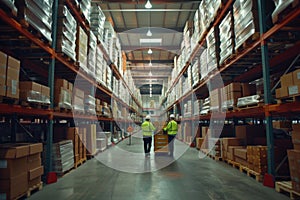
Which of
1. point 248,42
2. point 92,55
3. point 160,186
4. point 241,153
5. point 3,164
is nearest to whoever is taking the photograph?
point 3,164

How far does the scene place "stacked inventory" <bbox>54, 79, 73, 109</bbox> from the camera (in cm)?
502

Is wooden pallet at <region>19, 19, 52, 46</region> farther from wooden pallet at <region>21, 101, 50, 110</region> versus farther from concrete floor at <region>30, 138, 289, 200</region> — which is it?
concrete floor at <region>30, 138, 289, 200</region>

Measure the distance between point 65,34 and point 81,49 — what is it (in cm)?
102

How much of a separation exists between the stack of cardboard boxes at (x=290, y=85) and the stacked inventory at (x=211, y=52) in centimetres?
Answer: 293

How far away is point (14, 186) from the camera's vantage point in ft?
10.8

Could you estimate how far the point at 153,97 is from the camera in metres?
38.4

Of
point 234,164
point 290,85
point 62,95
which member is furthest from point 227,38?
point 62,95

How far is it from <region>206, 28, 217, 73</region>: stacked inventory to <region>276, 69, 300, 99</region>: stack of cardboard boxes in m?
2.93

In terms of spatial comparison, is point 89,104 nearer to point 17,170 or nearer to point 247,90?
point 17,170

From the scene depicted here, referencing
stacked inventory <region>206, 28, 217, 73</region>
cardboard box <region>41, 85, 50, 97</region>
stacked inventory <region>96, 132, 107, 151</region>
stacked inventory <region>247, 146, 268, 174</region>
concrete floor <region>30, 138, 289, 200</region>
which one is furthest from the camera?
stacked inventory <region>96, 132, 107, 151</region>

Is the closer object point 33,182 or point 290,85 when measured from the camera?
point 290,85

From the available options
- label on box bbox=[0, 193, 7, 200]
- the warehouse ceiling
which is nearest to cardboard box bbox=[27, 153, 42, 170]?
label on box bbox=[0, 193, 7, 200]

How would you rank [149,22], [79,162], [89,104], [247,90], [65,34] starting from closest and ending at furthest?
[65,34], [247,90], [79,162], [89,104], [149,22]

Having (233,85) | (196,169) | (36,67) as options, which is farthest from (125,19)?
(196,169)
